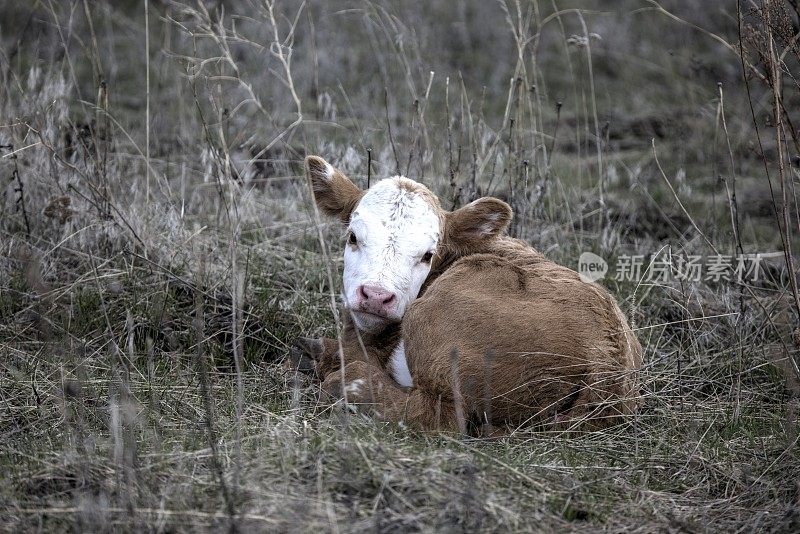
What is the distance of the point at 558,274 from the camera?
174 inches

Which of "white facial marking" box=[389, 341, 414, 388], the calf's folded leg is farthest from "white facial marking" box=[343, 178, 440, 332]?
the calf's folded leg

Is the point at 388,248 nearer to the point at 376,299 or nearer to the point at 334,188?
the point at 376,299

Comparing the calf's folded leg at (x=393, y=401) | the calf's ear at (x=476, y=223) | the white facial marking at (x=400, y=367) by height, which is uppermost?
the calf's ear at (x=476, y=223)

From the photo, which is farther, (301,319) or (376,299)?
(301,319)

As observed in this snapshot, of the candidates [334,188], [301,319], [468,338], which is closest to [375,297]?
[468,338]

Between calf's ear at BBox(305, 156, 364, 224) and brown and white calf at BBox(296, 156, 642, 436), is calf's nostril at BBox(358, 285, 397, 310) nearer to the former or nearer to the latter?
brown and white calf at BBox(296, 156, 642, 436)

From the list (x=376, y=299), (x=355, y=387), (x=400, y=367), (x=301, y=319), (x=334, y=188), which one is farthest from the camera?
(x=301, y=319)

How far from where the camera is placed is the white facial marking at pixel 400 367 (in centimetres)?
446

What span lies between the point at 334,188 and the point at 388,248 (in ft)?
2.15

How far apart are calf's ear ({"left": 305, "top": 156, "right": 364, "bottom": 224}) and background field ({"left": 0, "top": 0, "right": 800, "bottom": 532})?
0.61 ft

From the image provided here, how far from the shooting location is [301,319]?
541 centimetres

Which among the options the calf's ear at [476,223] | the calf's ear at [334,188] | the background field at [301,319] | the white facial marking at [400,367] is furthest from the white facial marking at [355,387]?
the calf's ear at [334,188]

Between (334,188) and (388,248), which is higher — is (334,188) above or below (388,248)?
above

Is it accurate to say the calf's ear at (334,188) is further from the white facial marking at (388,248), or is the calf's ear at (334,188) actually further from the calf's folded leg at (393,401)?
the calf's folded leg at (393,401)
